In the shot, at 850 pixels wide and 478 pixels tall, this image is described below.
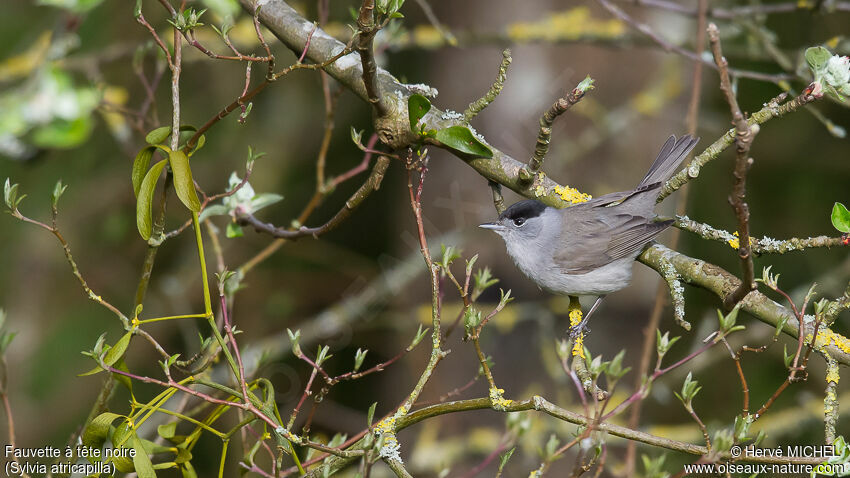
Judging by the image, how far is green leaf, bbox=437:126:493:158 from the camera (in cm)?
254

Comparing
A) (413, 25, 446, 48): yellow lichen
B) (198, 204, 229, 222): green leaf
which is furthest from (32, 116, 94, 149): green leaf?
(413, 25, 446, 48): yellow lichen

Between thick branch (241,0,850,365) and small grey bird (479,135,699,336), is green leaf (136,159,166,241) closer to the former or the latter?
thick branch (241,0,850,365)

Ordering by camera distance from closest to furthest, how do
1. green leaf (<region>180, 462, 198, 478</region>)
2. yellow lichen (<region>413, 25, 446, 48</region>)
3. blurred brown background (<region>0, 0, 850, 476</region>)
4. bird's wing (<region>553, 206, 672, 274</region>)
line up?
green leaf (<region>180, 462, 198, 478</region>), bird's wing (<region>553, 206, 672, 274</region>), yellow lichen (<region>413, 25, 446, 48</region>), blurred brown background (<region>0, 0, 850, 476</region>)

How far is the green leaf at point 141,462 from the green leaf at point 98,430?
0.10 meters

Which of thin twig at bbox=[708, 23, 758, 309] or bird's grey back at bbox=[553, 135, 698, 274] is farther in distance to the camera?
bird's grey back at bbox=[553, 135, 698, 274]

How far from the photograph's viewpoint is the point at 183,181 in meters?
2.11

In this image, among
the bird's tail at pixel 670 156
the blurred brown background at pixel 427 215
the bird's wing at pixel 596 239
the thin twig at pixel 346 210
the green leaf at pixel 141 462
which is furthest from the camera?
the blurred brown background at pixel 427 215

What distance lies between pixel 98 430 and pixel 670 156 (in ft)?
10.2

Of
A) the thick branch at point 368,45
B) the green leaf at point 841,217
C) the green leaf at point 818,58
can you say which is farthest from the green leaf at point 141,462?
the green leaf at point 818,58

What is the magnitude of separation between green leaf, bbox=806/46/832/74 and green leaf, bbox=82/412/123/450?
2.36 metres

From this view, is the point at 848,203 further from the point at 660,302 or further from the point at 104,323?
the point at 104,323

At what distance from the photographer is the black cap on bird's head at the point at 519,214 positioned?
3.59 metres

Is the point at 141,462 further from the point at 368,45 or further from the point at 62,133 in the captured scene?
the point at 368,45

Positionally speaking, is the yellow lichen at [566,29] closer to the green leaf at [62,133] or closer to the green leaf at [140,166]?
the green leaf at [140,166]
